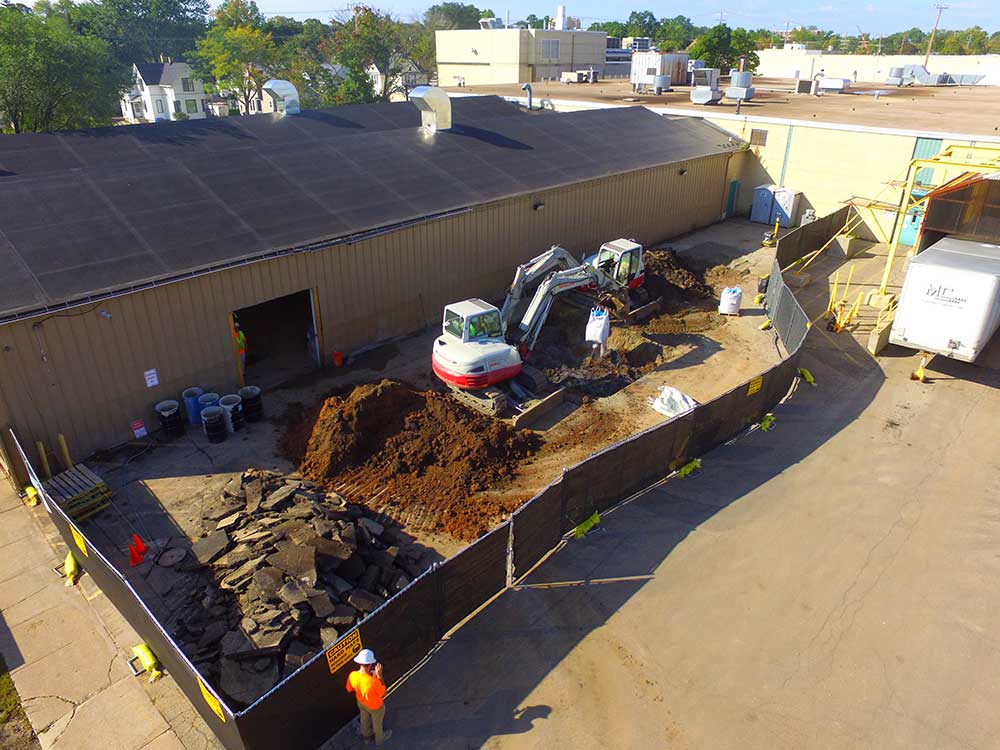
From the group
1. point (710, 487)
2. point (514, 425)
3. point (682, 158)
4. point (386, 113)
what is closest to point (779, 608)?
point (710, 487)

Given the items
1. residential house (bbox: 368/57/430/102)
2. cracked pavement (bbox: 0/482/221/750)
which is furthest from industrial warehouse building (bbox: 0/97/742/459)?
residential house (bbox: 368/57/430/102)

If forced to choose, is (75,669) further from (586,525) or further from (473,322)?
(473,322)

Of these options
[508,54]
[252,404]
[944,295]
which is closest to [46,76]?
[252,404]

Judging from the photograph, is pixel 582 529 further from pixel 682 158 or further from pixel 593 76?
pixel 593 76

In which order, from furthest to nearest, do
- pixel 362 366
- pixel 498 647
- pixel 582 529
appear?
pixel 362 366, pixel 582 529, pixel 498 647

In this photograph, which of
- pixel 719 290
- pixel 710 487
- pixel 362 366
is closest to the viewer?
pixel 710 487

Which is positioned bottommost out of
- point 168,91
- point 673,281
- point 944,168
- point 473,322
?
point 673,281
